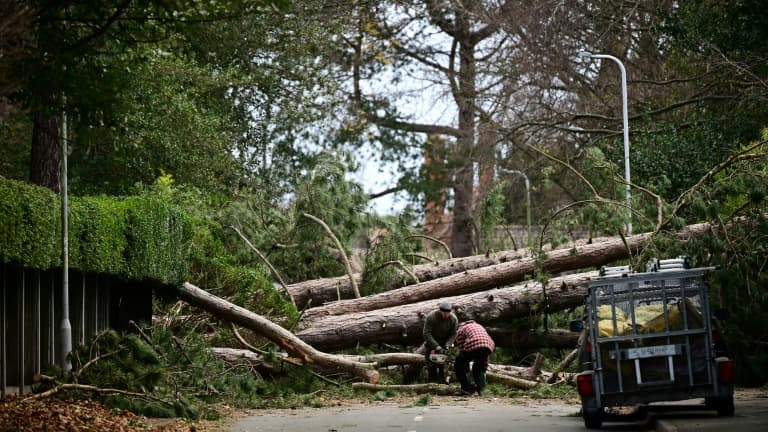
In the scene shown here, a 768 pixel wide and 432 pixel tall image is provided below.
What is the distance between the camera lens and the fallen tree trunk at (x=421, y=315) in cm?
2212

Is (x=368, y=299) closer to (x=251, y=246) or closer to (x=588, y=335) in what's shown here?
(x=251, y=246)

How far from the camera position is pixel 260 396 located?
1998 cm

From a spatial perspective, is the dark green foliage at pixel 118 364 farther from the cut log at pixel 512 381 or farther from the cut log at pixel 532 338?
the cut log at pixel 532 338

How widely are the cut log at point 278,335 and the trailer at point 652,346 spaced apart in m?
6.88

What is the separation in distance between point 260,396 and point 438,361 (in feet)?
10.5

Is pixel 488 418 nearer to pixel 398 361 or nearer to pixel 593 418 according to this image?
pixel 593 418

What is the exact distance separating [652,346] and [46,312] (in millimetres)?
8991

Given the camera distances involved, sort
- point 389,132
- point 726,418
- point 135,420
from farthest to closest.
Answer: point 389,132 < point 135,420 < point 726,418

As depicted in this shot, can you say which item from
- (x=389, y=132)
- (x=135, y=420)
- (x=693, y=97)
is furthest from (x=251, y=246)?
(x=389, y=132)

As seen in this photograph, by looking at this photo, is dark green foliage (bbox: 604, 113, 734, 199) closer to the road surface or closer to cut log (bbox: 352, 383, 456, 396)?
cut log (bbox: 352, 383, 456, 396)

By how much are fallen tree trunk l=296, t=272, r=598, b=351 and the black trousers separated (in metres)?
1.77

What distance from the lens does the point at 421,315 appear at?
22344 mm

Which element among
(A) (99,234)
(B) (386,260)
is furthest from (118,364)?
(B) (386,260)

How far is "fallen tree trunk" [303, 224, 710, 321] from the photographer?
76.0ft
